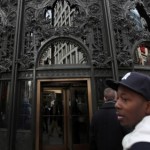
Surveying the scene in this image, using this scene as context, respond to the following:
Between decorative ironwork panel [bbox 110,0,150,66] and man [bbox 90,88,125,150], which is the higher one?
A: decorative ironwork panel [bbox 110,0,150,66]

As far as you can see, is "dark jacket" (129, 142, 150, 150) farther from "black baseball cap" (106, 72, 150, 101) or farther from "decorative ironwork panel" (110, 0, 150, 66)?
"decorative ironwork panel" (110, 0, 150, 66)

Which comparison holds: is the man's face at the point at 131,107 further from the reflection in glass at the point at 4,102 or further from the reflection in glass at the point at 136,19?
the reflection in glass at the point at 136,19

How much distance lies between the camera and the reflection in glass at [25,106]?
6.95 m

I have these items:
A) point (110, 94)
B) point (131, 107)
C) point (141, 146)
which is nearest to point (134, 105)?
point (131, 107)

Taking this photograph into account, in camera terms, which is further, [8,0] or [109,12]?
[8,0]

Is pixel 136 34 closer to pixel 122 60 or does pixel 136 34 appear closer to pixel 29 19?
pixel 122 60

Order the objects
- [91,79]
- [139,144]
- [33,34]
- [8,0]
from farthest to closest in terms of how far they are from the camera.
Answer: [8,0], [33,34], [91,79], [139,144]

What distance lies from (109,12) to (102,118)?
5.37 metres

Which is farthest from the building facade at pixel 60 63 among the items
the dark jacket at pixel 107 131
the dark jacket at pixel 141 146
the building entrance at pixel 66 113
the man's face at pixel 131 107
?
the dark jacket at pixel 141 146

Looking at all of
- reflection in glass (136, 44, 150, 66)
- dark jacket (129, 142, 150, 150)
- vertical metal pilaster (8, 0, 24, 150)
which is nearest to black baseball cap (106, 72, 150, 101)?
dark jacket (129, 142, 150, 150)

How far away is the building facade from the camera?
7027 millimetres

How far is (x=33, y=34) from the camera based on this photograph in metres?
7.85

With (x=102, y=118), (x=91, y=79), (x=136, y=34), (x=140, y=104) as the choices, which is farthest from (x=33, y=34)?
(x=140, y=104)

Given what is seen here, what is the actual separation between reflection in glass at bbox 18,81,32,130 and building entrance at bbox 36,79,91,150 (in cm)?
68
